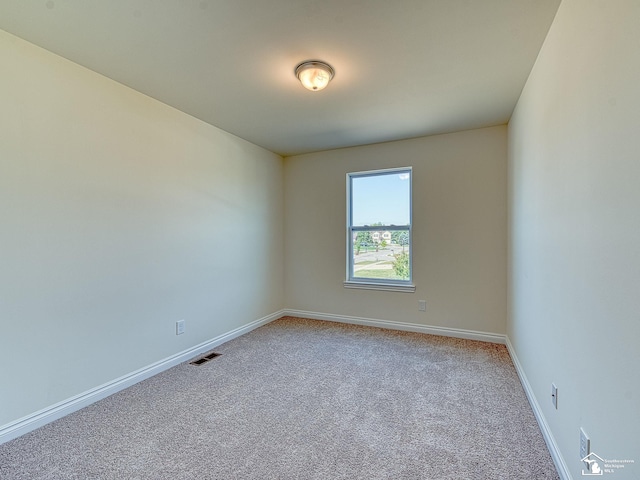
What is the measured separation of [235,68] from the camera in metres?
2.19

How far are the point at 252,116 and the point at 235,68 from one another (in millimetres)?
874

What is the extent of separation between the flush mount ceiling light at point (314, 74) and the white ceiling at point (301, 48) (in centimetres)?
5

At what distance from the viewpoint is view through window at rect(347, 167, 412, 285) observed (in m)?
3.92

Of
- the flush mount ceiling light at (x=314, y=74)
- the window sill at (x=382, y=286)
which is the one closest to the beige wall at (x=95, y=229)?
the flush mount ceiling light at (x=314, y=74)

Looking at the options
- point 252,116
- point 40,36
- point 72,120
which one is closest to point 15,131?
point 72,120

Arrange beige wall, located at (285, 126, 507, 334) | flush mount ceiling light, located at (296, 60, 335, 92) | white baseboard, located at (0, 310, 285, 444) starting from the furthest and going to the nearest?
beige wall, located at (285, 126, 507, 334) → flush mount ceiling light, located at (296, 60, 335, 92) → white baseboard, located at (0, 310, 285, 444)

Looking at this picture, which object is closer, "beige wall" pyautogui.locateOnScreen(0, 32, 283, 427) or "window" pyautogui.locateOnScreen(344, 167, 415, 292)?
"beige wall" pyautogui.locateOnScreen(0, 32, 283, 427)

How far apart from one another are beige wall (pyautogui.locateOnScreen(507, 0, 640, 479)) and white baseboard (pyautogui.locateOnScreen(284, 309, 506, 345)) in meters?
1.34

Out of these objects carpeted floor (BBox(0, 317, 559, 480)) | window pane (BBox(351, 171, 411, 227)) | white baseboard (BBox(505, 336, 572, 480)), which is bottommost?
carpeted floor (BBox(0, 317, 559, 480))

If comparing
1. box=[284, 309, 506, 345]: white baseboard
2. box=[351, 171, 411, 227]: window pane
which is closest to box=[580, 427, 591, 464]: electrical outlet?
box=[284, 309, 506, 345]: white baseboard

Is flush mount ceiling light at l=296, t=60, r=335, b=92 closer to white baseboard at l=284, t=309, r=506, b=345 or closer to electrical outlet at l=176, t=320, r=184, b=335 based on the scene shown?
electrical outlet at l=176, t=320, r=184, b=335

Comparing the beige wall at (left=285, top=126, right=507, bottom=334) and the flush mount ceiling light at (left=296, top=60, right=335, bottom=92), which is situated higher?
the flush mount ceiling light at (left=296, top=60, right=335, bottom=92)

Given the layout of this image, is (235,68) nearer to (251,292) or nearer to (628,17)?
(628,17)

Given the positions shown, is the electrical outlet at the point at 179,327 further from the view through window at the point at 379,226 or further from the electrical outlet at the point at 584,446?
the electrical outlet at the point at 584,446
